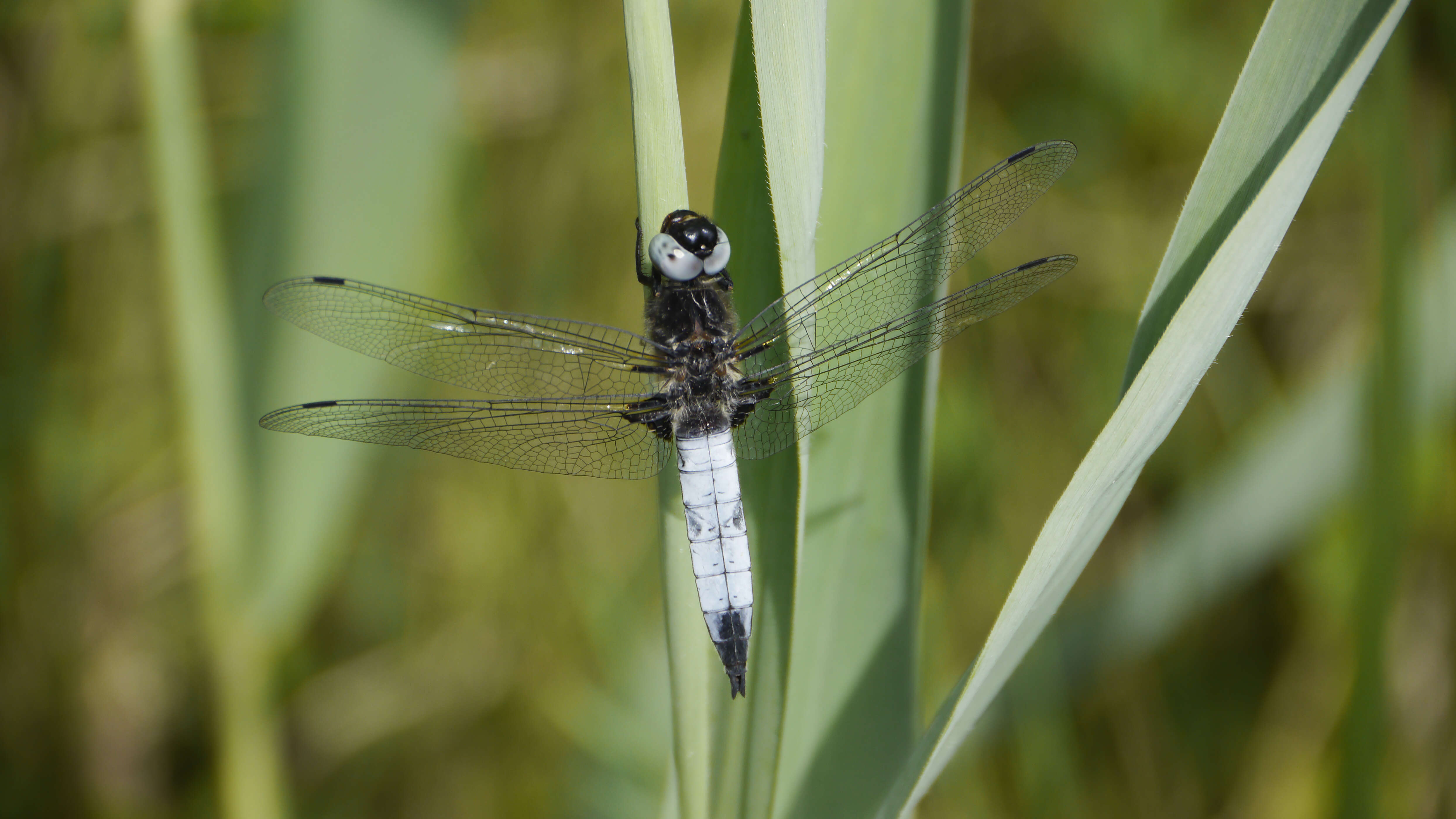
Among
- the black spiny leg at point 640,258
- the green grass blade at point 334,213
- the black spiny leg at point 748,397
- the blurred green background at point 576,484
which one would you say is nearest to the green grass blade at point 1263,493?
the blurred green background at point 576,484

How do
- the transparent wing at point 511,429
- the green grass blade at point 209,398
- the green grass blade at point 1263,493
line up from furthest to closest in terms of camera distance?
the green grass blade at point 1263,493 < the green grass blade at point 209,398 < the transparent wing at point 511,429

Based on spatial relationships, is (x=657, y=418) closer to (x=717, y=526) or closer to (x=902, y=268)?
(x=717, y=526)

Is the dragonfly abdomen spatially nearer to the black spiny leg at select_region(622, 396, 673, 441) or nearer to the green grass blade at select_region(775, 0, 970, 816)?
the black spiny leg at select_region(622, 396, 673, 441)

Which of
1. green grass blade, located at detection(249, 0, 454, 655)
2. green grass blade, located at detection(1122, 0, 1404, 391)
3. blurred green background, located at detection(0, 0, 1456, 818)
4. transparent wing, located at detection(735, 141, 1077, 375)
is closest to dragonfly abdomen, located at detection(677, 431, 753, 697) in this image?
transparent wing, located at detection(735, 141, 1077, 375)

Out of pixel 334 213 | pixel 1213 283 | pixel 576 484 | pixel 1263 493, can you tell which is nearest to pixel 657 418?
pixel 1213 283

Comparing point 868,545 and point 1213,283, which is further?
point 868,545

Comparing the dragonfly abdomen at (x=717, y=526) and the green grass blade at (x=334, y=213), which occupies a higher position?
A: the green grass blade at (x=334, y=213)

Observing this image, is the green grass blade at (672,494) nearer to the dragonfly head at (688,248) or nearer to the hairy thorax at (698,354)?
the dragonfly head at (688,248)

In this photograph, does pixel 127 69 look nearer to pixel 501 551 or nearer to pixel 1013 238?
pixel 501 551
